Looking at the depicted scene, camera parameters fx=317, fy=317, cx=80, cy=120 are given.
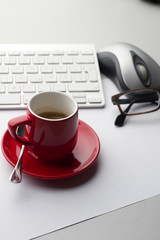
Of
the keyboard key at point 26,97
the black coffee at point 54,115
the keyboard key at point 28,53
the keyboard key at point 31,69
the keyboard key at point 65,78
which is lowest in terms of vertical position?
the keyboard key at point 26,97

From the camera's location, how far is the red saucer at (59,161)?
0.48 metres

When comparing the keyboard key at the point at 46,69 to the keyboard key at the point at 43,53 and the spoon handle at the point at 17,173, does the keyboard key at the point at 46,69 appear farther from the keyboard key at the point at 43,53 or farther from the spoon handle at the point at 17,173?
the spoon handle at the point at 17,173

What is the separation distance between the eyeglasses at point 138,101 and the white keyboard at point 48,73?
0.14 feet

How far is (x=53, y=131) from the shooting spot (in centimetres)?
46

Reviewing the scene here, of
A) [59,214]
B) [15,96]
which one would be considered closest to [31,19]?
[15,96]

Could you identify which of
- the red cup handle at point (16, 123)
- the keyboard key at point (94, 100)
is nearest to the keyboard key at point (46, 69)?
the keyboard key at point (94, 100)

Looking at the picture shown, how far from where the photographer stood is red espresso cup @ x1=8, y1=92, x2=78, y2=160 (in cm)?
46

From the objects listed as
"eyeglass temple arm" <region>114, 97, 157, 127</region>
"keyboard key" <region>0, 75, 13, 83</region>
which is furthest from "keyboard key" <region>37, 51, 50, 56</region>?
"eyeglass temple arm" <region>114, 97, 157, 127</region>

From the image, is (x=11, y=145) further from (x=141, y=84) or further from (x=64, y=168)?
(x=141, y=84)

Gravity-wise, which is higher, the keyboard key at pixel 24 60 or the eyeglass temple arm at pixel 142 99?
the eyeglass temple arm at pixel 142 99

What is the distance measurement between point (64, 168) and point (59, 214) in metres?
0.08

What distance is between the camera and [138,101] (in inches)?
26.1

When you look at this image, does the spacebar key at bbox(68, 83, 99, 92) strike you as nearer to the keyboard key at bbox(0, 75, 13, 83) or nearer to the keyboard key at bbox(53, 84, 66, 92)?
the keyboard key at bbox(53, 84, 66, 92)

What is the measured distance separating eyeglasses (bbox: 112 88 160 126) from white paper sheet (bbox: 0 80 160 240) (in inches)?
Answer: 2.1
